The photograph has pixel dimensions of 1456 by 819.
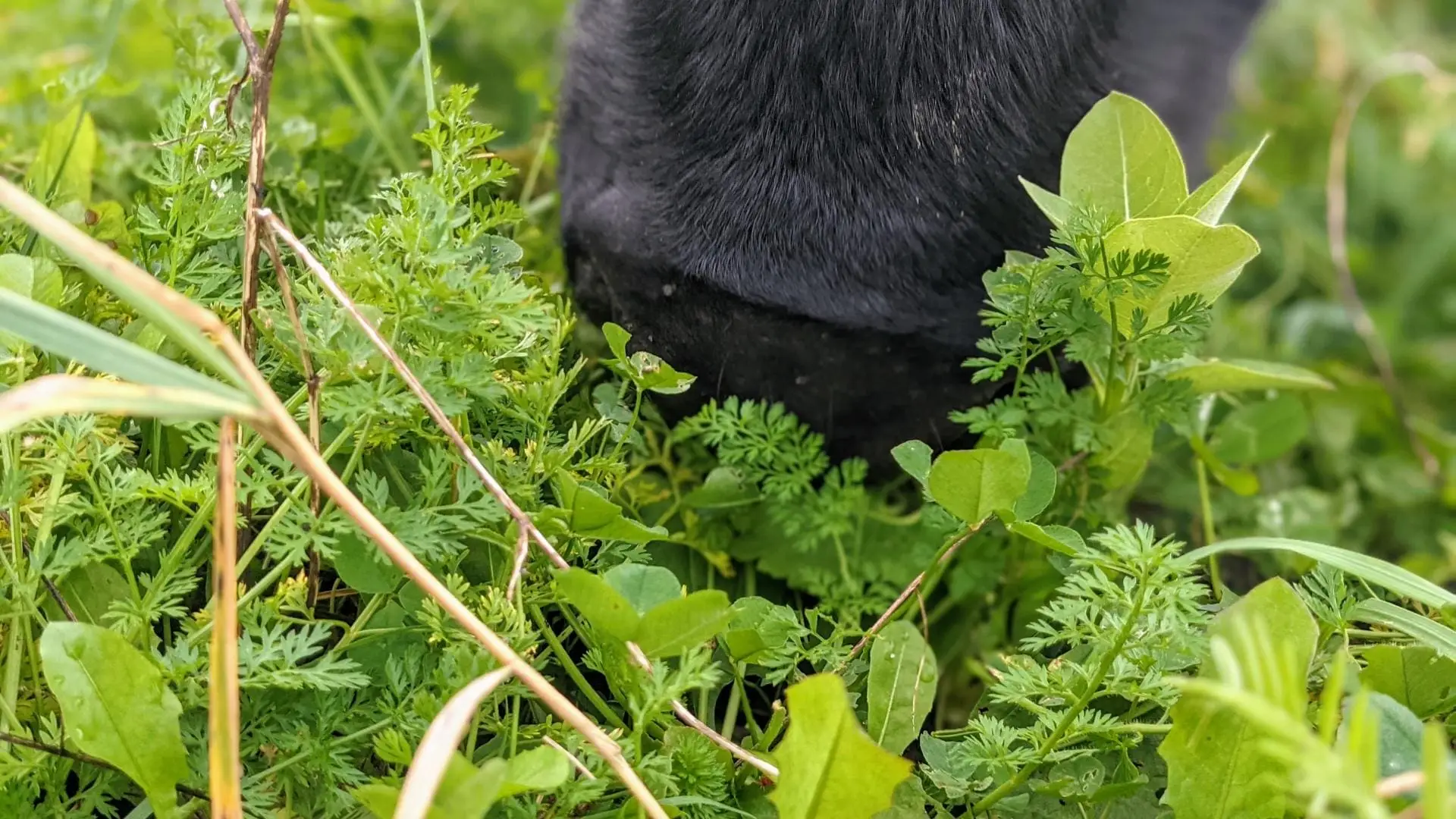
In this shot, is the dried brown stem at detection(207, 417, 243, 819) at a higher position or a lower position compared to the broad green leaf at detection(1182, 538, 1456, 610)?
higher

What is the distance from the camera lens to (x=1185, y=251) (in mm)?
831

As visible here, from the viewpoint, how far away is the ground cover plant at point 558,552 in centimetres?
71

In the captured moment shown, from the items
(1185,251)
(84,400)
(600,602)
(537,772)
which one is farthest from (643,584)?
(1185,251)

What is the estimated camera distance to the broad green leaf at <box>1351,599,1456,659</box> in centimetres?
82

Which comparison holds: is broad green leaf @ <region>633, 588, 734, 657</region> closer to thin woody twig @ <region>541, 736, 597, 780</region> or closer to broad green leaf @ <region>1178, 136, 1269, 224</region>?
thin woody twig @ <region>541, 736, 597, 780</region>

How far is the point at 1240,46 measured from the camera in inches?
67.2

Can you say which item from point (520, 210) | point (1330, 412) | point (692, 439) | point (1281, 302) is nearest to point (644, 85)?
point (520, 210)

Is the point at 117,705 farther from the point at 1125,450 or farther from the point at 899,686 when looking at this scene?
the point at 1125,450

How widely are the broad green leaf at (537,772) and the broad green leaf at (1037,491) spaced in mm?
403

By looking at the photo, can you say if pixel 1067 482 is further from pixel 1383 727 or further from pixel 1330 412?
pixel 1330 412

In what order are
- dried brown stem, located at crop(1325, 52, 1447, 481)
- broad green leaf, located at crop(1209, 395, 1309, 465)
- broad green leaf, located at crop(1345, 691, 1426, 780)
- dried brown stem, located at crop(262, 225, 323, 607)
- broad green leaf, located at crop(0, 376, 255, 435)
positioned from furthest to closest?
dried brown stem, located at crop(1325, 52, 1447, 481)
broad green leaf, located at crop(1209, 395, 1309, 465)
dried brown stem, located at crop(262, 225, 323, 607)
broad green leaf, located at crop(1345, 691, 1426, 780)
broad green leaf, located at crop(0, 376, 255, 435)

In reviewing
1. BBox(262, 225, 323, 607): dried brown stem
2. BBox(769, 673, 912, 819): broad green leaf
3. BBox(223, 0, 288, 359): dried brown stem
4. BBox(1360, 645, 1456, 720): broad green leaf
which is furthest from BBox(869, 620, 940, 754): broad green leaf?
BBox(223, 0, 288, 359): dried brown stem

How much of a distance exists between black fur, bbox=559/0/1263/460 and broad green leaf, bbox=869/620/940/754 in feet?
0.69

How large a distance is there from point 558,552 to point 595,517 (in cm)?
5
